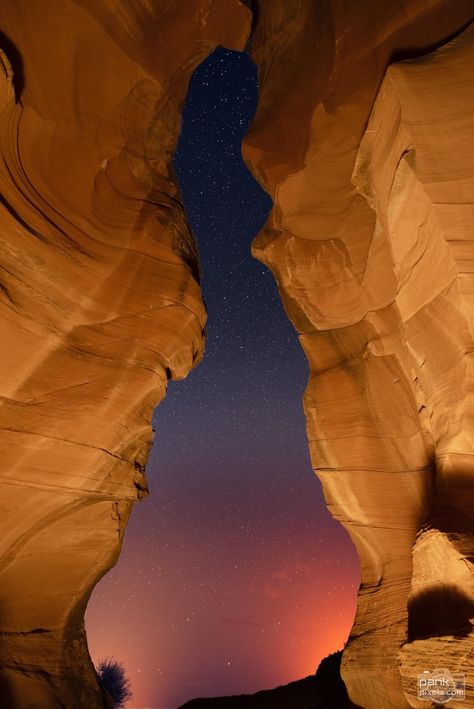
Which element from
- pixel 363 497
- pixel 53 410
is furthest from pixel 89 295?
pixel 363 497

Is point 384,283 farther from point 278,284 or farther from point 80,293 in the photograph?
point 80,293

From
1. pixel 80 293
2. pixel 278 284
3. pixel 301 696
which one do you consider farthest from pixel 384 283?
pixel 301 696

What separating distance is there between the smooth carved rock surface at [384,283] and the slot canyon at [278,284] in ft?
0.10

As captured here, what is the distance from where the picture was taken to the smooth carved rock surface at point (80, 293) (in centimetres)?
607

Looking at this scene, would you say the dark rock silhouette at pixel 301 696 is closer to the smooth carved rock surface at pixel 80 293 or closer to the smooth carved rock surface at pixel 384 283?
the smooth carved rock surface at pixel 384 283

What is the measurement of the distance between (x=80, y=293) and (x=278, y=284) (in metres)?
3.83

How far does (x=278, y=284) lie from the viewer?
363 inches

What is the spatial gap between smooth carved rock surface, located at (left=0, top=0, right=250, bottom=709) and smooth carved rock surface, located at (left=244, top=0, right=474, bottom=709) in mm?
1913

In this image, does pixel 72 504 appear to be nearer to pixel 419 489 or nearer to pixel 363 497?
pixel 363 497

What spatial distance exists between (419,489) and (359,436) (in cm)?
122

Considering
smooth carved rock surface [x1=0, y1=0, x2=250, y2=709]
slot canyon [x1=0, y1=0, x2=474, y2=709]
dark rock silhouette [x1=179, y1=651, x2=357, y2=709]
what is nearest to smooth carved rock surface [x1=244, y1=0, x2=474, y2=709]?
slot canyon [x1=0, y1=0, x2=474, y2=709]

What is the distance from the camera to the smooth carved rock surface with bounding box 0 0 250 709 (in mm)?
6074

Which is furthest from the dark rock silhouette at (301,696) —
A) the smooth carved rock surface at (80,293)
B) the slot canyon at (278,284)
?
the smooth carved rock surface at (80,293)

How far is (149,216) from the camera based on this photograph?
25.2ft
